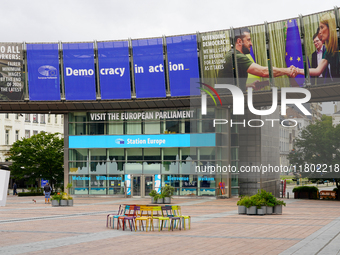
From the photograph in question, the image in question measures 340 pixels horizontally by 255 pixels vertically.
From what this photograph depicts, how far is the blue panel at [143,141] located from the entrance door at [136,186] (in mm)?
2919

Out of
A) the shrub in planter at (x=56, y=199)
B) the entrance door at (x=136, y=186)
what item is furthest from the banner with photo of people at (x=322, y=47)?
the shrub in planter at (x=56, y=199)

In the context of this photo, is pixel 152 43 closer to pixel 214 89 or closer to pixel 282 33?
pixel 214 89

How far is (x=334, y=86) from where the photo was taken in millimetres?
37031

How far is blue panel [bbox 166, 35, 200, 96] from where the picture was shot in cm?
4209

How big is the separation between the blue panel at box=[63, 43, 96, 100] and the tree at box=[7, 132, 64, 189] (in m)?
12.0

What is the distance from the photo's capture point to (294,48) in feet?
124

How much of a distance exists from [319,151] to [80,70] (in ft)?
71.1

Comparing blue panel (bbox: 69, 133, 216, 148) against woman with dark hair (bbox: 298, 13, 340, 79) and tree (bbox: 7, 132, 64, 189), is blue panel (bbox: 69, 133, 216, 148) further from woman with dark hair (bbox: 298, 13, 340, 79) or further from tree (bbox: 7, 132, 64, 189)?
woman with dark hair (bbox: 298, 13, 340, 79)

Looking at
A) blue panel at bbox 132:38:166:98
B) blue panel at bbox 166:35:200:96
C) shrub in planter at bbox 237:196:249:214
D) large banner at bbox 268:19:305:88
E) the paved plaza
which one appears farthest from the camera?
blue panel at bbox 132:38:166:98

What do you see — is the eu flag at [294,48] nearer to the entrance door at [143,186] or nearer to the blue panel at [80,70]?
the entrance door at [143,186]

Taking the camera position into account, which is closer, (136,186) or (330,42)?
(330,42)

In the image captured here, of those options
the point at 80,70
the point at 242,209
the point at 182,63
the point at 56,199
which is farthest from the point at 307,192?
the point at 80,70

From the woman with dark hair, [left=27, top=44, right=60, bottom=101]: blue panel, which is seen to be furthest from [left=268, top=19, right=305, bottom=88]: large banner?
[left=27, top=44, right=60, bottom=101]: blue panel

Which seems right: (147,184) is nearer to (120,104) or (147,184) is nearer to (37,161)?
(120,104)
